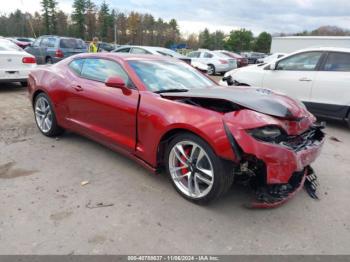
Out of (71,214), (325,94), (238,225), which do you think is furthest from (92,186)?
(325,94)

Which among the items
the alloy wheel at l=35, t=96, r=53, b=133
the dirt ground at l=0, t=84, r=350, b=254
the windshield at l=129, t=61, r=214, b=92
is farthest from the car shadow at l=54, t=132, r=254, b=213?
the alloy wheel at l=35, t=96, r=53, b=133

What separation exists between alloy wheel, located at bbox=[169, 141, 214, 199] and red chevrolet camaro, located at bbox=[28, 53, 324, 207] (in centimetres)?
1

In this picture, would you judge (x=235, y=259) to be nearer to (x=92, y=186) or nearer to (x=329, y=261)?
(x=329, y=261)

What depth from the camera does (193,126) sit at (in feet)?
9.75

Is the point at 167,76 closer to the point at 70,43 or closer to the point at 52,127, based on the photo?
the point at 52,127

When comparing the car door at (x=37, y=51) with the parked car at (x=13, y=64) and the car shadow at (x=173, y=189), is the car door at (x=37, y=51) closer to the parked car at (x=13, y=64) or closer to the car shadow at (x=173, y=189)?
the parked car at (x=13, y=64)

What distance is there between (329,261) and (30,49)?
15977 millimetres

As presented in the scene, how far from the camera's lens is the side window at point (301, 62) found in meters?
6.52

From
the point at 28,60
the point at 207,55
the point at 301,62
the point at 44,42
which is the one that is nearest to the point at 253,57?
the point at 207,55

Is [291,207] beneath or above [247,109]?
beneath

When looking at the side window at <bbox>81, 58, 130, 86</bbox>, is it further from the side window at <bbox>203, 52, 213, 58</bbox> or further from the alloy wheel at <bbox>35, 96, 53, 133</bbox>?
the side window at <bbox>203, 52, 213, 58</bbox>

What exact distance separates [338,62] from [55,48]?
37.4 ft

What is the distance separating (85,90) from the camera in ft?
13.8

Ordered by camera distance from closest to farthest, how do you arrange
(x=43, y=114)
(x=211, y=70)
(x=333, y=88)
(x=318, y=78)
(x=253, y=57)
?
(x=43, y=114) < (x=333, y=88) < (x=318, y=78) < (x=211, y=70) < (x=253, y=57)
